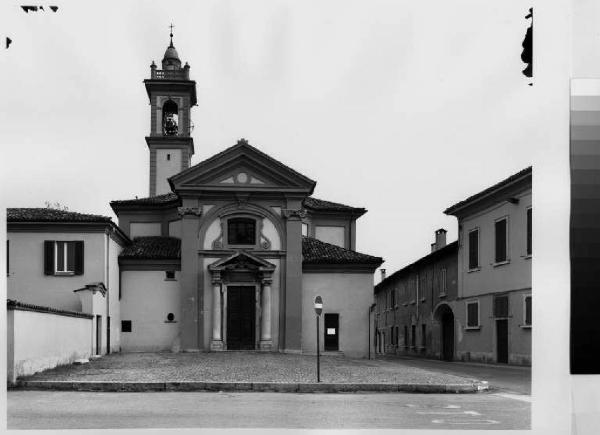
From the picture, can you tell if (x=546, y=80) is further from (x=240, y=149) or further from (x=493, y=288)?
(x=240, y=149)

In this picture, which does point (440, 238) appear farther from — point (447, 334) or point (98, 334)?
point (98, 334)

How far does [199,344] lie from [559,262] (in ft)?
77.6

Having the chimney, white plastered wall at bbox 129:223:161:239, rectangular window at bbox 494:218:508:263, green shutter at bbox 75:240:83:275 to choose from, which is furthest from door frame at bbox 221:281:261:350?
the chimney

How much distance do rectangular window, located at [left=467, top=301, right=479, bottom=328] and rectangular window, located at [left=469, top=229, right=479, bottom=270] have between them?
49.2 inches

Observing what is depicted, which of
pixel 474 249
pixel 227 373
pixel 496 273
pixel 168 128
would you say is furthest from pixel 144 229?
pixel 227 373

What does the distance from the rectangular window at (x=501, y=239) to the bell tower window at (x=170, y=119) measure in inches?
732

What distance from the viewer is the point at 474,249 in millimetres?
25453

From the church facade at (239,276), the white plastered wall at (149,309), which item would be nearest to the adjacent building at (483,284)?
the church facade at (239,276)

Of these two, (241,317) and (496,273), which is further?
(241,317)

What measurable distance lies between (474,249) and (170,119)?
57.4 ft

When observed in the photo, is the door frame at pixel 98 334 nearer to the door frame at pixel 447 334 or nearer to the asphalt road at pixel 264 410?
the asphalt road at pixel 264 410

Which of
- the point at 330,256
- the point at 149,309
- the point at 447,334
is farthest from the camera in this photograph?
the point at 447,334

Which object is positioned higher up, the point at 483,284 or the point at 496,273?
the point at 496,273

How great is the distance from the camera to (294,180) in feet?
92.4
